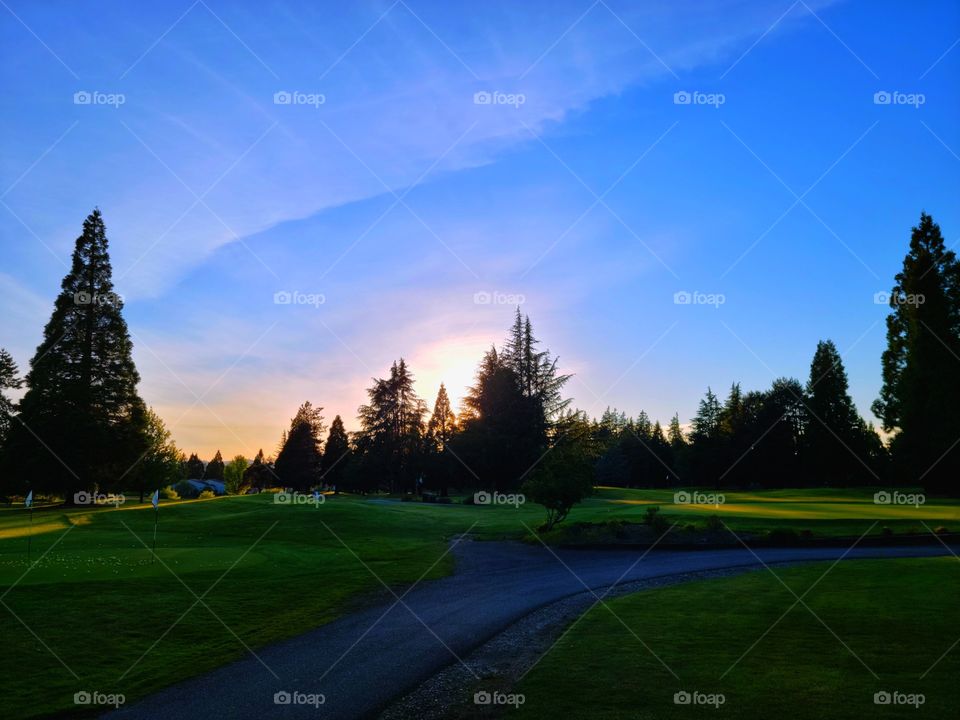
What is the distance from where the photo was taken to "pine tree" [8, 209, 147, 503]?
45.6 metres

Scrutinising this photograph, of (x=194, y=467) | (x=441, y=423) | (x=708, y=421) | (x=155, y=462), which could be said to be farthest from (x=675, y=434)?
(x=194, y=467)

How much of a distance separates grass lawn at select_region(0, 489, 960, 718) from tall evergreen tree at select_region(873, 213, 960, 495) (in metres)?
15.0

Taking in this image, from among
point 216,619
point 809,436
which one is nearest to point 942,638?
point 216,619

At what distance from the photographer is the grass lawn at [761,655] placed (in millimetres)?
8211

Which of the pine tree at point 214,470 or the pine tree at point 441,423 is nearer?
the pine tree at point 441,423

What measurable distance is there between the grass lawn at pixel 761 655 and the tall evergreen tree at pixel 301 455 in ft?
247

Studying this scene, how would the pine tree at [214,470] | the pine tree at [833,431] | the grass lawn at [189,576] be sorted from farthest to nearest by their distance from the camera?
1. the pine tree at [214,470]
2. the pine tree at [833,431]
3. the grass lawn at [189,576]

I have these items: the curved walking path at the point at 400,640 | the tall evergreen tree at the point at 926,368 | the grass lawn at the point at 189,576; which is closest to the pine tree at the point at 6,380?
the grass lawn at the point at 189,576

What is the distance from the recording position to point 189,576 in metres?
18.2

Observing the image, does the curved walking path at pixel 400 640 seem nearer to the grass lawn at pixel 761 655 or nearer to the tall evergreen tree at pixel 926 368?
the grass lawn at pixel 761 655

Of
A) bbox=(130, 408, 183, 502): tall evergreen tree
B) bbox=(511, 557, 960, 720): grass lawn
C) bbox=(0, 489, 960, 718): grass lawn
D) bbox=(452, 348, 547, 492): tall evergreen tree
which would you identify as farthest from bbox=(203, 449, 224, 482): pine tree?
bbox=(511, 557, 960, 720): grass lawn

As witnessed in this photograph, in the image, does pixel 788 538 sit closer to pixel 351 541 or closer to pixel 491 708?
pixel 351 541

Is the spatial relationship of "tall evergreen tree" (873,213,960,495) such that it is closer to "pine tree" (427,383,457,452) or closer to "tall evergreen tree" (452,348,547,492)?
"tall evergreen tree" (452,348,547,492)

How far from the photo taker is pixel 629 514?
3519 cm
